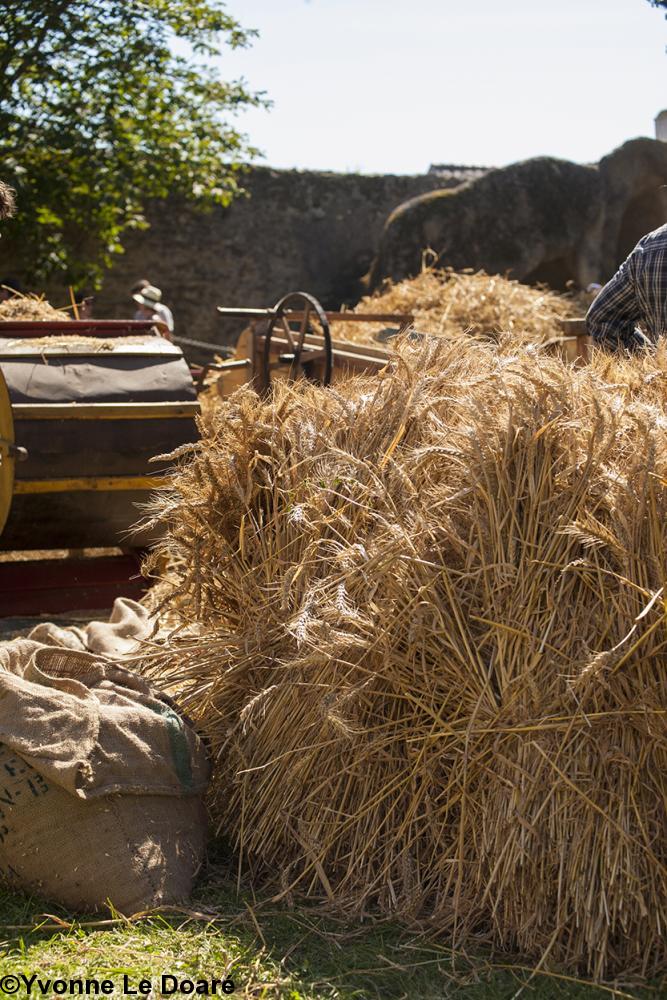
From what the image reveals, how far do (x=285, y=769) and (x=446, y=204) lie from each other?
11.8 m

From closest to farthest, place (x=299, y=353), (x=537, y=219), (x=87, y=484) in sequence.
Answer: (x=87, y=484), (x=299, y=353), (x=537, y=219)

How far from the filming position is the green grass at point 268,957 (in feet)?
7.25

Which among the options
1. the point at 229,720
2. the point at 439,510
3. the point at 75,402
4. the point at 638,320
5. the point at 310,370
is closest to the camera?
the point at 439,510

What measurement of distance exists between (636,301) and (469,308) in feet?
15.2

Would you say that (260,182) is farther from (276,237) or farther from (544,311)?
(544,311)

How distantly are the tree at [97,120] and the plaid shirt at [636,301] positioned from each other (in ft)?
34.0

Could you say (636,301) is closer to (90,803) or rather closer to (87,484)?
(90,803)

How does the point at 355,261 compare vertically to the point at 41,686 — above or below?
above

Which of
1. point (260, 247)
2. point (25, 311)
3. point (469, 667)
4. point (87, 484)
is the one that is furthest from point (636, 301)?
point (260, 247)

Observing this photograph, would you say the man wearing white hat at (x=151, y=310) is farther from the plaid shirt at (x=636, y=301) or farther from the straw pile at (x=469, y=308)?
the plaid shirt at (x=636, y=301)

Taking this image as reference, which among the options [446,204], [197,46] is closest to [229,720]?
→ [446,204]

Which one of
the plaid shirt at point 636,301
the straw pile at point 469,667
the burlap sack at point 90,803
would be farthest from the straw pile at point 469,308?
the burlap sack at point 90,803

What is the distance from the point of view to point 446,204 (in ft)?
44.7

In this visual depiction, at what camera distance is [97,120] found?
13266 mm
